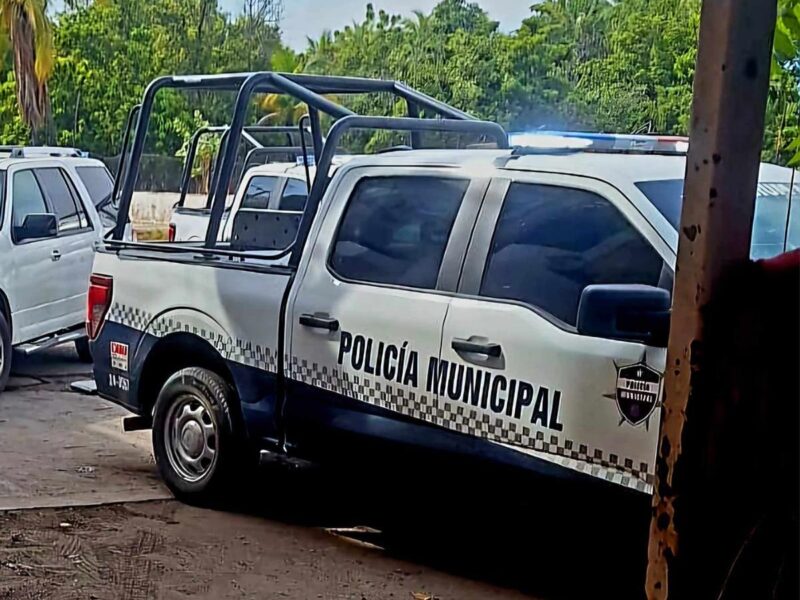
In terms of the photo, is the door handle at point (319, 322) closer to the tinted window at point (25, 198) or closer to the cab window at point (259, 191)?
the tinted window at point (25, 198)

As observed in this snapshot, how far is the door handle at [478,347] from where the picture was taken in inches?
171

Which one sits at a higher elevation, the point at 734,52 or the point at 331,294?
the point at 734,52

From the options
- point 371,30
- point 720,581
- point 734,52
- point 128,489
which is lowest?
point 128,489

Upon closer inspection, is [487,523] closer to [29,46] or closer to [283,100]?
[29,46]

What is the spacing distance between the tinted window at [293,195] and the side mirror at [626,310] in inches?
277

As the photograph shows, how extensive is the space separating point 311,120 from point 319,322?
2568 millimetres

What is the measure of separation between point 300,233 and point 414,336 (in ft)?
3.38

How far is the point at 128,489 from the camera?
6141 mm

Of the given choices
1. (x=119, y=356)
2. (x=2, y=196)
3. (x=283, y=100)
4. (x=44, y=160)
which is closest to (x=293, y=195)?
(x=44, y=160)

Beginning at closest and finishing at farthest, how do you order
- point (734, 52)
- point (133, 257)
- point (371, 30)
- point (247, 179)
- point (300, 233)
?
point (734, 52)
point (300, 233)
point (133, 257)
point (247, 179)
point (371, 30)

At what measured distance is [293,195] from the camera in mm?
11250

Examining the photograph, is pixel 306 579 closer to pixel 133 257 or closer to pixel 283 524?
pixel 283 524

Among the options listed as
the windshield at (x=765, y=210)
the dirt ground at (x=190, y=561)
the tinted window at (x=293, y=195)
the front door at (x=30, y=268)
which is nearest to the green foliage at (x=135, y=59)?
the tinted window at (x=293, y=195)

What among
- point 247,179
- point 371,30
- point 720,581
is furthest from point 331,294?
point 371,30
